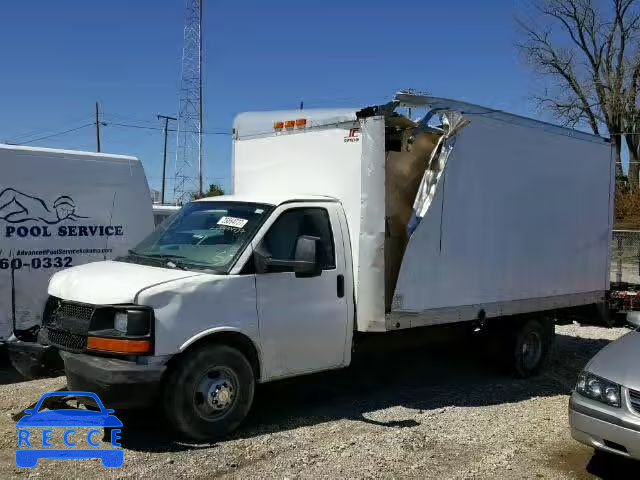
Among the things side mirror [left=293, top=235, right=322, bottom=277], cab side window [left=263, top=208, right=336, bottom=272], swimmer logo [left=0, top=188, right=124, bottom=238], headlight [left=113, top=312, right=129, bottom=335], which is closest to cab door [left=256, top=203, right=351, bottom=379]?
cab side window [left=263, top=208, right=336, bottom=272]

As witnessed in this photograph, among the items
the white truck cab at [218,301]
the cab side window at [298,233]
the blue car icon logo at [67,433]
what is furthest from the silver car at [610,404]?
the blue car icon logo at [67,433]

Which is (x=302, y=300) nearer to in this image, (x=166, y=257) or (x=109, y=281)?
(x=166, y=257)

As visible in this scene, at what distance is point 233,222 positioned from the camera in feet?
19.3

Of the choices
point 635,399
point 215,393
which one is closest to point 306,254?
point 215,393

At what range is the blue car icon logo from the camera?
195 inches

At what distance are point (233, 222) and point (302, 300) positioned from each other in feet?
3.09

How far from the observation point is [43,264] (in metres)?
7.73

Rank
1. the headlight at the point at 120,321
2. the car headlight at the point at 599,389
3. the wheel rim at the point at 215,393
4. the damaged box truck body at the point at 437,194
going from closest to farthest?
the car headlight at the point at 599,389 < the headlight at the point at 120,321 < the wheel rim at the point at 215,393 < the damaged box truck body at the point at 437,194

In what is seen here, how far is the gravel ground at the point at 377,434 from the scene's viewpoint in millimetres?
4863

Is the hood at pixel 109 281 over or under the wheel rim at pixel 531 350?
over

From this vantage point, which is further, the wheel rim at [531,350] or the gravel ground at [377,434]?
the wheel rim at [531,350]

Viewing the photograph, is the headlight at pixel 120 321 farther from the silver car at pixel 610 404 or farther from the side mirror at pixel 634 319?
the side mirror at pixel 634 319

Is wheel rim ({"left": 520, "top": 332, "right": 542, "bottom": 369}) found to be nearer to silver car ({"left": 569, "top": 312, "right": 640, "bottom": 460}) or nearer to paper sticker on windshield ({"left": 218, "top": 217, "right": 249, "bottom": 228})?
silver car ({"left": 569, "top": 312, "right": 640, "bottom": 460})

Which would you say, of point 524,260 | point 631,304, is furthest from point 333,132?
point 631,304
